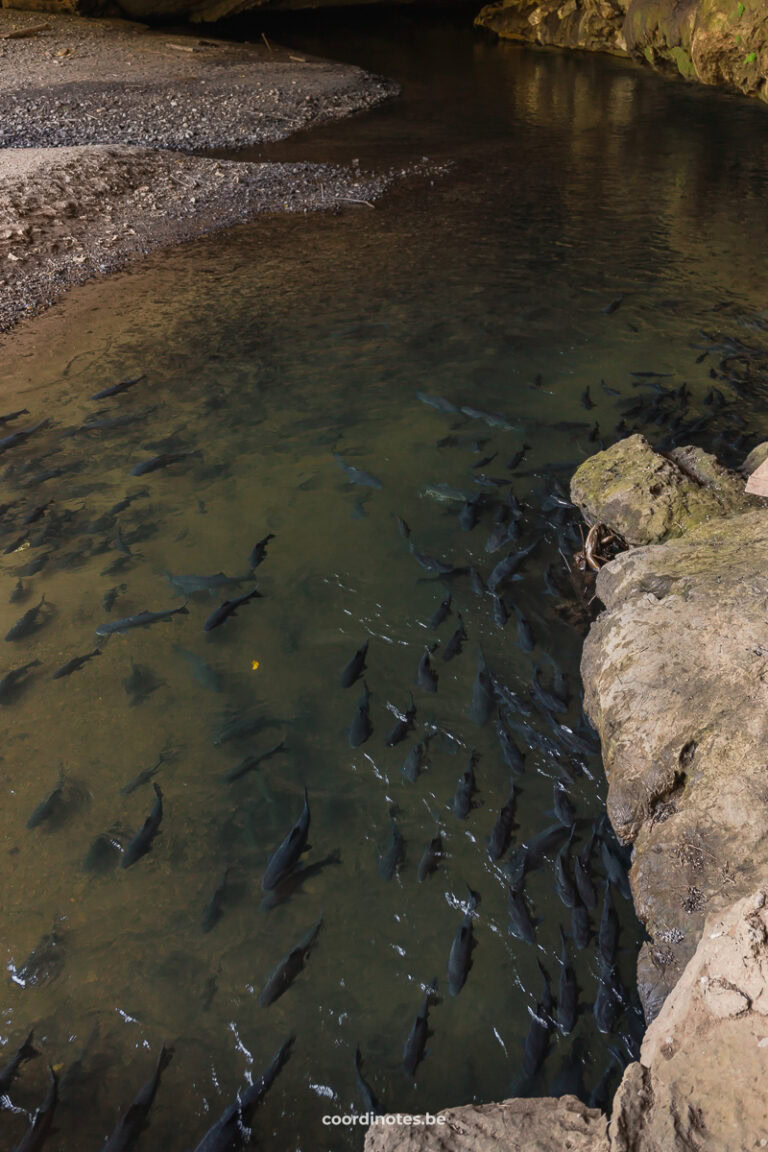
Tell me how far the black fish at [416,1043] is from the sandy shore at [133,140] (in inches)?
329

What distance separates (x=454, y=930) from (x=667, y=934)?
35.5 inches

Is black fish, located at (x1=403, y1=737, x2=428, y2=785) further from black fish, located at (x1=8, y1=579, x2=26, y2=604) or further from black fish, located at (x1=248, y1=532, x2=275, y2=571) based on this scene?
black fish, located at (x1=8, y1=579, x2=26, y2=604)

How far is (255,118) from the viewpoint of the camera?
54.5ft

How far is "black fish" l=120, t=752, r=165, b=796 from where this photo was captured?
4.18 meters

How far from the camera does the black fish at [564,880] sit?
11.6 feet

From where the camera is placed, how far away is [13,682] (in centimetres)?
479

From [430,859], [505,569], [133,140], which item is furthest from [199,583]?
[133,140]

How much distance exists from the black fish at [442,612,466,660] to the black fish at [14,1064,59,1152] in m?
2.81

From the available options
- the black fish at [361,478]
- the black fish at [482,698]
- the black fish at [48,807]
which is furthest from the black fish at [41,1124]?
the black fish at [361,478]

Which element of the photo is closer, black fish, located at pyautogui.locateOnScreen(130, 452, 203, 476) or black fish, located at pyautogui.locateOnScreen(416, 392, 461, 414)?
black fish, located at pyautogui.locateOnScreen(130, 452, 203, 476)

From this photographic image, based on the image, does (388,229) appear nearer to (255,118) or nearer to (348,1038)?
(255,118)

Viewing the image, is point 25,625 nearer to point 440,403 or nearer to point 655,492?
point 440,403

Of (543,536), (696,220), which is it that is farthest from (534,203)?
(543,536)

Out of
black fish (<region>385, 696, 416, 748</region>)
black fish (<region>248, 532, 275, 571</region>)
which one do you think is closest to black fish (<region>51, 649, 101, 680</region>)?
black fish (<region>248, 532, 275, 571</region>)
